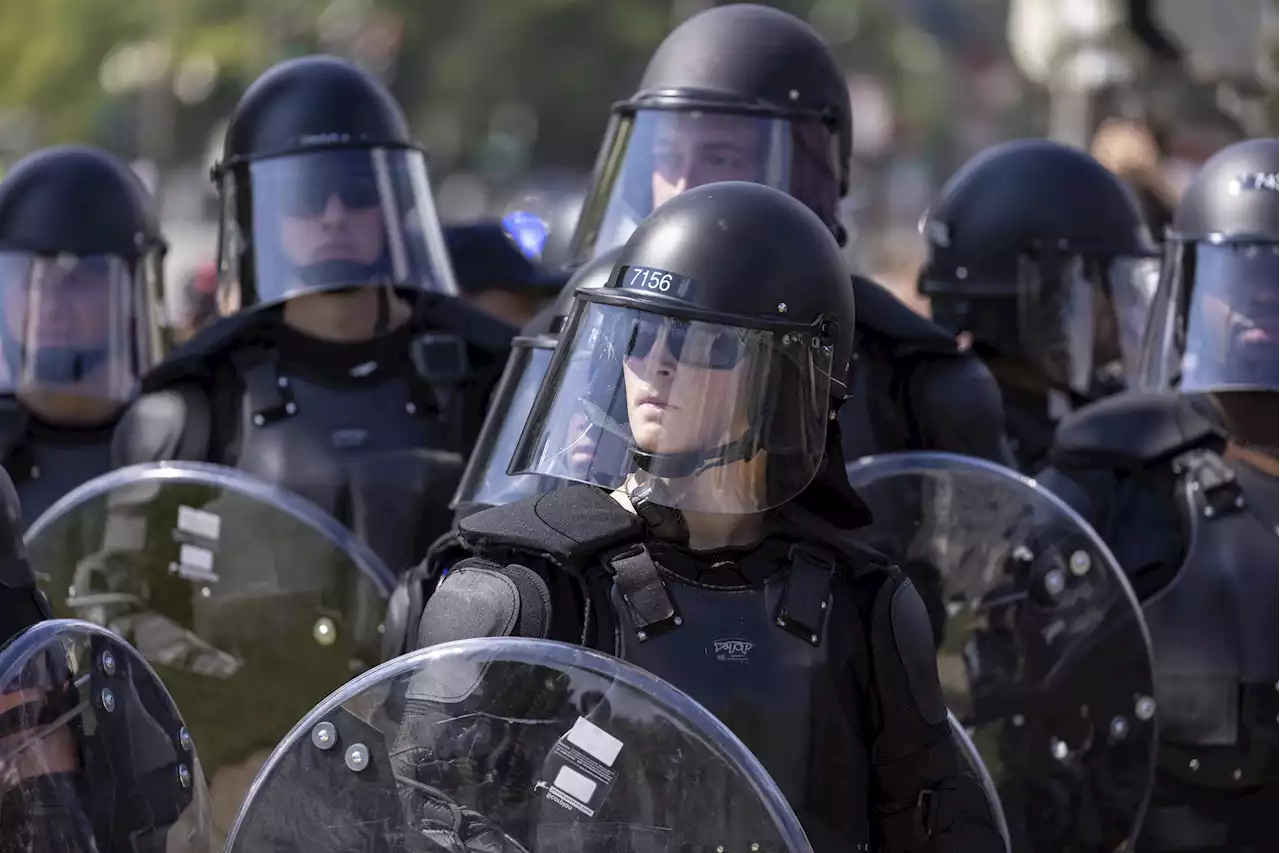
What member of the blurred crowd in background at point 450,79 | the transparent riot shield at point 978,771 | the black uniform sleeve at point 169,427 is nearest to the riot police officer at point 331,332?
the black uniform sleeve at point 169,427

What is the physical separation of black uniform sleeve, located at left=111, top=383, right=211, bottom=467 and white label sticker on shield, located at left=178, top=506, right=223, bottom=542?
0.89m

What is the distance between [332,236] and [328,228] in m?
0.02

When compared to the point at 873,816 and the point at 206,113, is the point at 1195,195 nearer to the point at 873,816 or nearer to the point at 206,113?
the point at 873,816

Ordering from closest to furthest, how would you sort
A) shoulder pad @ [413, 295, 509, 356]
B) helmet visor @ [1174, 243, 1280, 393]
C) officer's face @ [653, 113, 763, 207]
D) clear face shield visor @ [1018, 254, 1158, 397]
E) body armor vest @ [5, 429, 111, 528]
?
officer's face @ [653, 113, 763, 207]
helmet visor @ [1174, 243, 1280, 393]
shoulder pad @ [413, 295, 509, 356]
body armor vest @ [5, 429, 111, 528]
clear face shield visor @ [1018, 254, 1158, 397]

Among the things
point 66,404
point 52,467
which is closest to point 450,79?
point 66,404

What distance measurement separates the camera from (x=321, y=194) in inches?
240

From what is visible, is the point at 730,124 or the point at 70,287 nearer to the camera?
the point at 730,124

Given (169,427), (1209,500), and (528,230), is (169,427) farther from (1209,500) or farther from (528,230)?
(528,230)

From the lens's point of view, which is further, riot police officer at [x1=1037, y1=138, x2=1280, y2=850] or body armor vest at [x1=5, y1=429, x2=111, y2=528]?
body armor vest at [x1=5, y1=429, x2=111, y2=528]

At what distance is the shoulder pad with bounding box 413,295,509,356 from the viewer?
236 inches

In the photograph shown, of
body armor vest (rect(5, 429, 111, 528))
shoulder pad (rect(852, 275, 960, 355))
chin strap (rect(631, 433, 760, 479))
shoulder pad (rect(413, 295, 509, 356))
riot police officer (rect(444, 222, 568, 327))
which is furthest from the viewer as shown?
riot police officer (rect(444, 222, 568, 327))

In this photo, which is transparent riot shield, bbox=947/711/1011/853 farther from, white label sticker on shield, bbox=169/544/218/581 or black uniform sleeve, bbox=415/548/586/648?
white label sticker on shield, bbox=169/544/218/581

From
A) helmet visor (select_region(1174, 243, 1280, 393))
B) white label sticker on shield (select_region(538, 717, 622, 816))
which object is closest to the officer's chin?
helmet visor (select_region(1174, 243, 1280, 393))

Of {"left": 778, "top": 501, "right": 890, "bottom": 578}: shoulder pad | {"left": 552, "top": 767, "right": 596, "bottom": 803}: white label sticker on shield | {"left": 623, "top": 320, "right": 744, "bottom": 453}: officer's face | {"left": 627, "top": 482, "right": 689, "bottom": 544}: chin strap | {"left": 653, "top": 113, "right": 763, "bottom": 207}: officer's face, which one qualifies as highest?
{"left": 653, "top": 113, "right": 763, "bottom": 207}: officer's face
